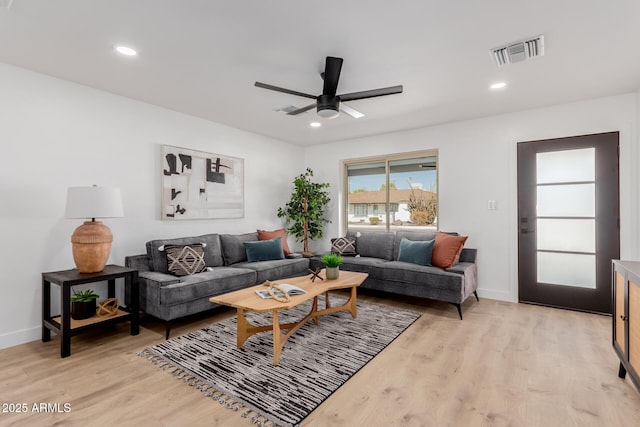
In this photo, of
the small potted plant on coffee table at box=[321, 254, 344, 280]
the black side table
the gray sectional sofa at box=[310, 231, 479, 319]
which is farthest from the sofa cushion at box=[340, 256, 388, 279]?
the black side table

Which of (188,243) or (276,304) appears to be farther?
(188,243)

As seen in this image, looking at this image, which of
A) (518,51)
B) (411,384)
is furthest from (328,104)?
(411,384)

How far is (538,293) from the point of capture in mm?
3949

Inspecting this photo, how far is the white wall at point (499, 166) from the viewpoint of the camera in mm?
3455

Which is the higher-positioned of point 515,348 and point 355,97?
point 355,97

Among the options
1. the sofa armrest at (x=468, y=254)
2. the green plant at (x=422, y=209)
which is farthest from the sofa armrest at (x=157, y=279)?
the green plant at (x=422, y=209)

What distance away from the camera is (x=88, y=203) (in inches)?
110

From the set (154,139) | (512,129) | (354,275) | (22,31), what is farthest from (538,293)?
(22,31)

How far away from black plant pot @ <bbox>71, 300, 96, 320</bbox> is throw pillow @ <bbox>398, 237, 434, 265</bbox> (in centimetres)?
352

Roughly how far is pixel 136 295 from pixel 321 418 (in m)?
2.19

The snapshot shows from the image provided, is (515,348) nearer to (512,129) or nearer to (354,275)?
Answer: (354,275)

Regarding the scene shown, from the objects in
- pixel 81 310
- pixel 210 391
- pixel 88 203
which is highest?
pixel 88 203

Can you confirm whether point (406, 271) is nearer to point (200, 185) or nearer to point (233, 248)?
point (233, 248)

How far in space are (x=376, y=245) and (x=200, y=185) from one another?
105 inches
